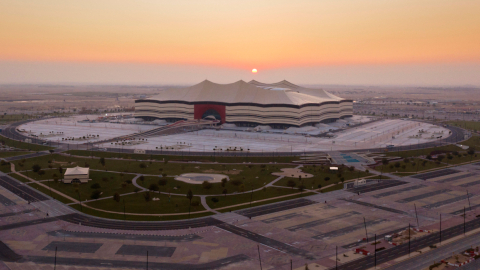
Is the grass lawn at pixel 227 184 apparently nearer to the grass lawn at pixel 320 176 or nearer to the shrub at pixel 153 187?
the shrub at pixel 153 187

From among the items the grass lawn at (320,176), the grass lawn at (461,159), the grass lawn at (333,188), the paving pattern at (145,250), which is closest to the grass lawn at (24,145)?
the grass lawn at (320,176)

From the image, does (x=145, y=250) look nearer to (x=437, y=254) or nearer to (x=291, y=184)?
(x=437, y=254)

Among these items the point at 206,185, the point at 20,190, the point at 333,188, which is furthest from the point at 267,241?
the point at 20,190

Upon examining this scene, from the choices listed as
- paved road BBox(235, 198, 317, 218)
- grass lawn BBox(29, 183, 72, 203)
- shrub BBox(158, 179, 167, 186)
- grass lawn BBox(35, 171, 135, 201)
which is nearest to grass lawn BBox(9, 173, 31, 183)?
grass lawn BBox(29, 183, 72, 203)

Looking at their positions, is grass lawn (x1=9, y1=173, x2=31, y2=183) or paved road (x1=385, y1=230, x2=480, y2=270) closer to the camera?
paved road (x1=385, y1=230, x2=480, y2=270)

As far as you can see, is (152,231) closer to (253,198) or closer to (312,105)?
(253,198)

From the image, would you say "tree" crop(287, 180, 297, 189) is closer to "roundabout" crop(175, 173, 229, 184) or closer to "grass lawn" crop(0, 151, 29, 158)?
"roundabout" crop(175, 173, 229, 184)
